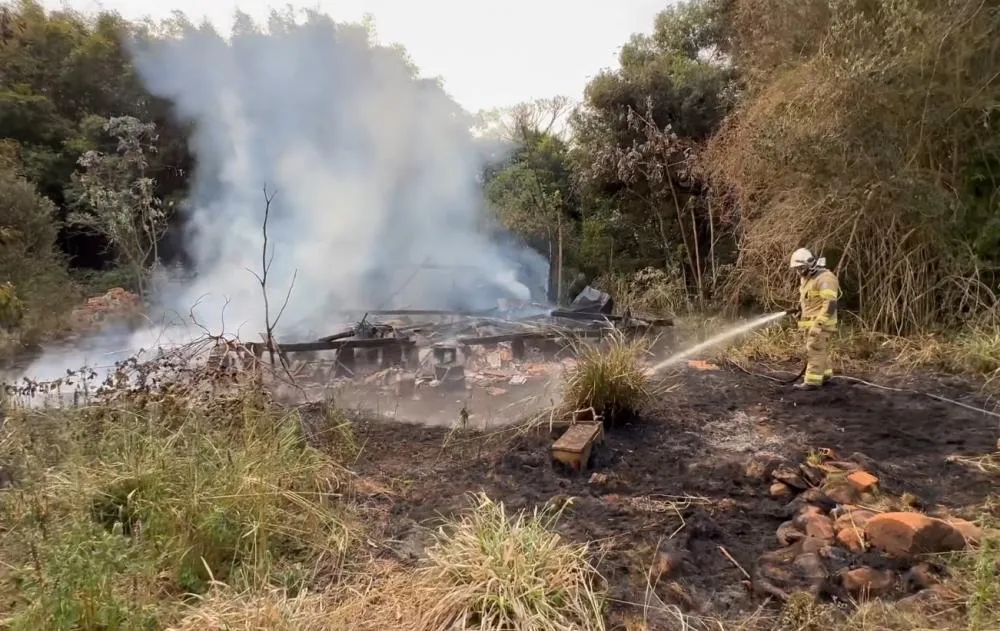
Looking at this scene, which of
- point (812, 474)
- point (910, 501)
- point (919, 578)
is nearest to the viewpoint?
point (919, 578)

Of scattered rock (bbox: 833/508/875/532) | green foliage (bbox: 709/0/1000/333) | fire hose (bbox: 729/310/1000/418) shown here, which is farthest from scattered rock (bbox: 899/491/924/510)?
green foliage (bbox: 709/0/1000/333)

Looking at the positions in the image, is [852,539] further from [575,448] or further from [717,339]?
[717,339]

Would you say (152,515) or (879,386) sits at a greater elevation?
(152,515)

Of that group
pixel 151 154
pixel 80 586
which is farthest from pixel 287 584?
pixel 151 154

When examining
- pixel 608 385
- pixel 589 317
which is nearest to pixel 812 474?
pixel 608 385

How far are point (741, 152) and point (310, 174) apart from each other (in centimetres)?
1006

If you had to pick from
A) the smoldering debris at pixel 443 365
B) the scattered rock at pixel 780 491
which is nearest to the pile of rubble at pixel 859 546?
the scattered rock at pixel 780 491

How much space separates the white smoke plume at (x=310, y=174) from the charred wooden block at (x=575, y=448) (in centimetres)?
853

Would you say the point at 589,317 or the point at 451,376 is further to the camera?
the point at 589,317

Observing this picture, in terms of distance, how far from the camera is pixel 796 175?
24.8ft

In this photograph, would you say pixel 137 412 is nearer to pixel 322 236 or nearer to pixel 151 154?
pixel 322 236

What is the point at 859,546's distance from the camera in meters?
2.78

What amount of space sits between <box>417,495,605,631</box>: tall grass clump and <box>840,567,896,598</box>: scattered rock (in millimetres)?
1066

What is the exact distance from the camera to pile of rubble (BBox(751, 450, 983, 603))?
2482 mm
